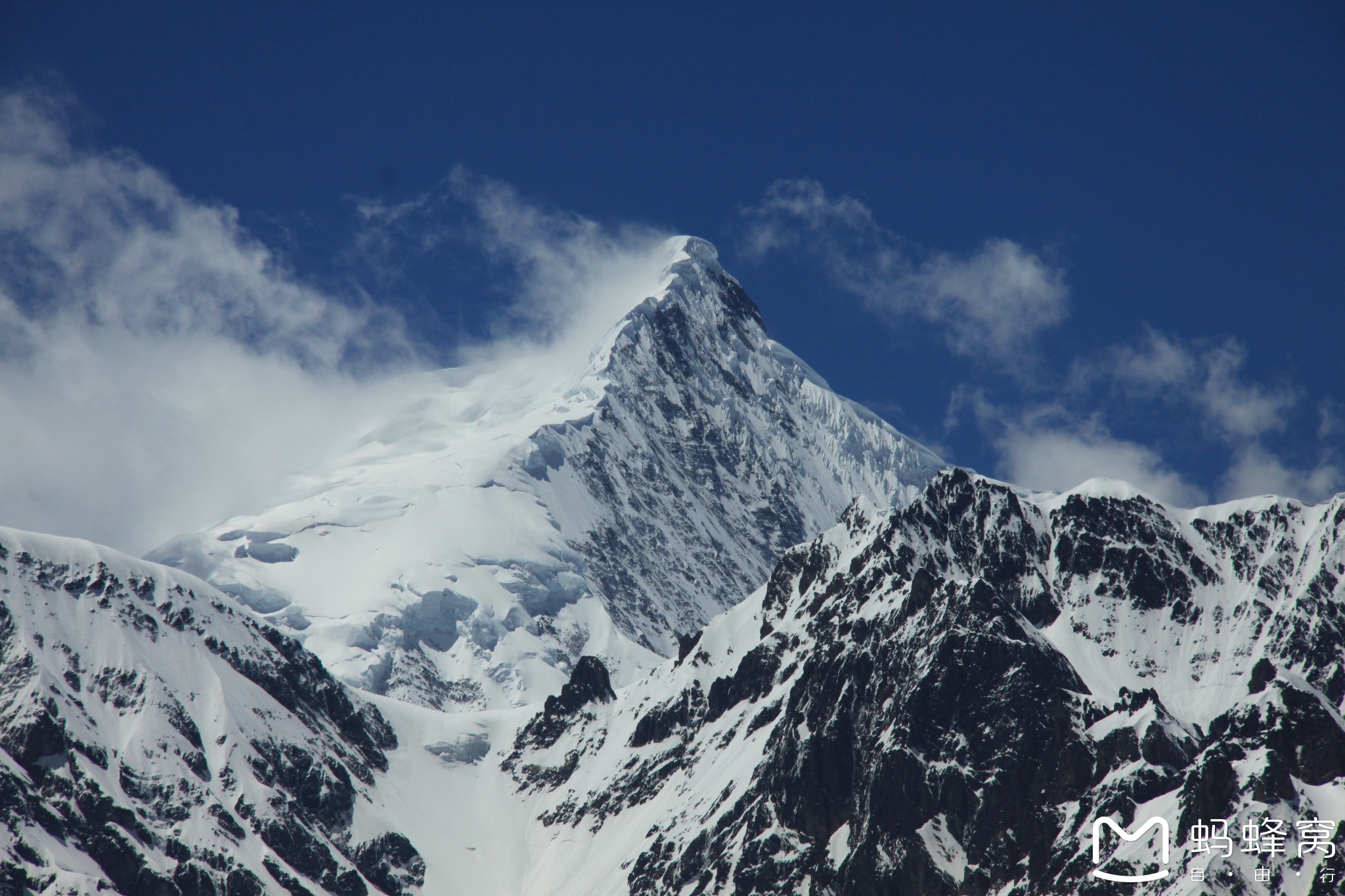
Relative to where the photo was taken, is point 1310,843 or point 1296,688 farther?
point 1296,688

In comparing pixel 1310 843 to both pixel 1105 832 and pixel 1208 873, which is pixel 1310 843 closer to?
pixel 1208 873

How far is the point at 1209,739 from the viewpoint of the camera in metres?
195

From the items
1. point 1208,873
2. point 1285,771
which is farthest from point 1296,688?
point 1208,873

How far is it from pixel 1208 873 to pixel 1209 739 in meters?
23.7

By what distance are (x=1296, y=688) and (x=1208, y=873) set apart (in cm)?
2364

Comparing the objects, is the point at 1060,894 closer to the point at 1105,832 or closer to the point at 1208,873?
the point at 1105,832

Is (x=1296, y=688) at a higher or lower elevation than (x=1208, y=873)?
higher

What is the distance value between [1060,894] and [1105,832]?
29.0 ft

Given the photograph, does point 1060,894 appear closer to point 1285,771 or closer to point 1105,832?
point 1105,832

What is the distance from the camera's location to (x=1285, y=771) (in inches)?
7082

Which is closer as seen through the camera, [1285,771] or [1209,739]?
[1285,771]

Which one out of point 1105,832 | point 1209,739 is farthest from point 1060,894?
point 1209,739

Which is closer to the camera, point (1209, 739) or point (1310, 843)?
point (1310, 843)

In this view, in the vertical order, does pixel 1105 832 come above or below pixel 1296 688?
below
